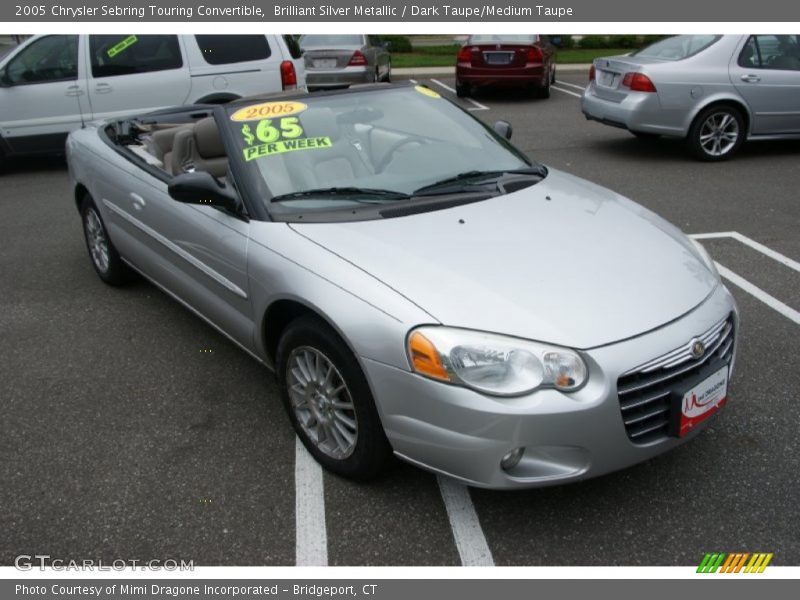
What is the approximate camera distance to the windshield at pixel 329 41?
553 inches

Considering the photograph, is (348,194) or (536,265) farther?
(348,194)

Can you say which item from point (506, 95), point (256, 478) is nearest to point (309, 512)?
point (256, 478)

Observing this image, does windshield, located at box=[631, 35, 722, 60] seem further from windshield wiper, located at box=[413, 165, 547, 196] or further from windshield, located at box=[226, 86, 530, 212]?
windshield wiper, located at box=[413, 165, 547, 196]

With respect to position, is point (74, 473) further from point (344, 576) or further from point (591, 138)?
point (591, 138)

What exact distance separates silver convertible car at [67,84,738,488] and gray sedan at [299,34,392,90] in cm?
993

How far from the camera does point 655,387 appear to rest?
2754 millimetres

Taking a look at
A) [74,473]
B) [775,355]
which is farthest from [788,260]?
[74,473]

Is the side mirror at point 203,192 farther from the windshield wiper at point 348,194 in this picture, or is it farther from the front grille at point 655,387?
the front grille at point 655,387

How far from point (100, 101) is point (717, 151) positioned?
7.12m

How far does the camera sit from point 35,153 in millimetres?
9438

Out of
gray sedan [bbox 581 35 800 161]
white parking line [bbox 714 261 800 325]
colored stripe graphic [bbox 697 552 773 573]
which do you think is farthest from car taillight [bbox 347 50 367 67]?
colored stripe graphic [bbox 697 552 773 573]

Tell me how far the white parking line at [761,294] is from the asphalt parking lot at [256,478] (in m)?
0.02

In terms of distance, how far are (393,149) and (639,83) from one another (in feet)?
18.7

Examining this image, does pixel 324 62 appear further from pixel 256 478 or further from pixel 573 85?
pixel 256 478
